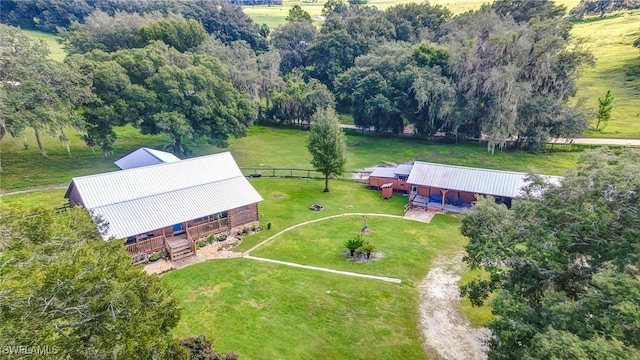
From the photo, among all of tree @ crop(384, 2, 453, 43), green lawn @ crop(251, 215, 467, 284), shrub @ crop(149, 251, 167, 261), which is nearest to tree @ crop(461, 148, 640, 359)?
green lawn @ crop(251, 215, 467, 284)

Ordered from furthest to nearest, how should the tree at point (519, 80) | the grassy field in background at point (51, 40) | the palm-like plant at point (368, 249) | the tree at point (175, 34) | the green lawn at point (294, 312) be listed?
1. the grassy field in background at point (51, 40)
2. the tree at point (175, 34)
3. the tree at point (519, 80)
4. the palm-like plant at point (368, 249)
5. the green lawn at point (294, 312)

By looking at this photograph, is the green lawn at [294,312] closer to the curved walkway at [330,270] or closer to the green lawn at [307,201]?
the curved walkway at [330,270]

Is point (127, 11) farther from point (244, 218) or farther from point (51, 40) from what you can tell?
point (244, 218)

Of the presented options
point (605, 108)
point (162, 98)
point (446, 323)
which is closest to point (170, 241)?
point (446, 323)

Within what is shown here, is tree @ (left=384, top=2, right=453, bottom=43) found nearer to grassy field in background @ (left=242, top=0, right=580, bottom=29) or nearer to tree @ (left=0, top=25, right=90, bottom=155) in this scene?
grassy field in background @ (left=242, top=0, right=580, bottom=29)

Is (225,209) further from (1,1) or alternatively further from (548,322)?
(1,1)

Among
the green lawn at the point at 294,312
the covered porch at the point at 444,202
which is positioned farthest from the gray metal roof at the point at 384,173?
the green lawn at the point at 294,312

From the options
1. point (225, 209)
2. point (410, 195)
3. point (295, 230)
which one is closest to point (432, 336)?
point (295, 230)
